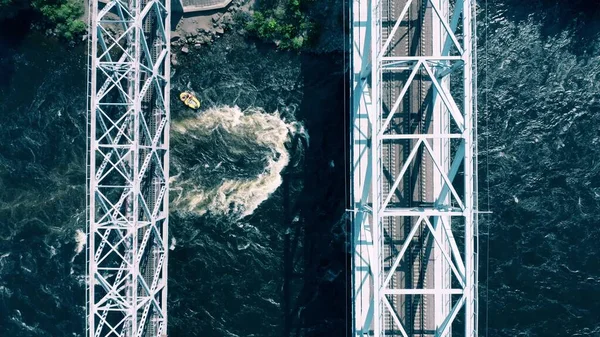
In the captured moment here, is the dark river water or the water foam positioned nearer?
the dark river water

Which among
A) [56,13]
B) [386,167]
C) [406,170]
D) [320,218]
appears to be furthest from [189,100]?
[406,170]

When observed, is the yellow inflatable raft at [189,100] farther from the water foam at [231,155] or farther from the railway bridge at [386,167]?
the railway bridge at [386,167]

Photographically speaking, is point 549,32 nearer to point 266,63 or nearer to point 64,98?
point 266,63

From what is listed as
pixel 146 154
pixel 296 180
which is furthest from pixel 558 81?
pixel 146 154

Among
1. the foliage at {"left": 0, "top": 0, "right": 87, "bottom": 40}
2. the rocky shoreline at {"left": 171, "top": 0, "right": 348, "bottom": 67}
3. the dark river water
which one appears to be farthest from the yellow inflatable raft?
the foliage at {"left": 0, "top": 0, "right": 87, "bottom": 40}

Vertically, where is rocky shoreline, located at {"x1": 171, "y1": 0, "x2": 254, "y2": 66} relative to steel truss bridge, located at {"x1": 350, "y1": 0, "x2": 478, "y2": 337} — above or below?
above

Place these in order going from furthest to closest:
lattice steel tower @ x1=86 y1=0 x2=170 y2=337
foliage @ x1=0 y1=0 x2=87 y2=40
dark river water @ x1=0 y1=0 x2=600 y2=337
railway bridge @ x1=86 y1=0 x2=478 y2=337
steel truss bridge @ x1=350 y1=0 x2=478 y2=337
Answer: foliage @ x1=0 y1=0 x2=87 y2=40 → dark river water @ x1=0 y1=0 x2=600 y2=337 → lattice steel tower @ x1=86 y1=0 x2=170 y2=337 → steel truss bridge @ x1=350 y1=0 x2=478 y2=337 → railway bridge @ x1=86 y1=0 x2=478 y2=337

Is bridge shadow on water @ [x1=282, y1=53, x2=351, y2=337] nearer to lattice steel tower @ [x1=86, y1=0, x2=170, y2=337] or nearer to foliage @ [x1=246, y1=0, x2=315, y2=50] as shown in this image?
foliage @ [x1=246, y1=0, x2=315, y2=50]
